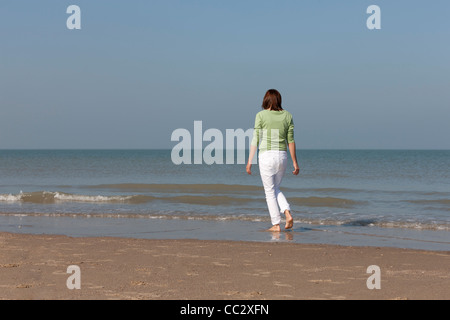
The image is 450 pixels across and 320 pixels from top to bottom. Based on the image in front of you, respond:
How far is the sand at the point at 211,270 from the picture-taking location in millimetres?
4711

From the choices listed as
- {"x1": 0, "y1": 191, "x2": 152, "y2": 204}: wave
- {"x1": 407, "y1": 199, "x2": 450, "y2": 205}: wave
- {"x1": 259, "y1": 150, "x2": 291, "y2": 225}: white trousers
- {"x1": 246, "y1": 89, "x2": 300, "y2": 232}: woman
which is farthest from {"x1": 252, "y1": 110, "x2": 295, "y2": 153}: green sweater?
{"x1": 407, "y1": 199, "x2": 450, "y2": 205}: wave

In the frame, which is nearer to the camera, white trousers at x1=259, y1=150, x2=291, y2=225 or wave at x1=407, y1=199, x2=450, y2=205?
white trousers at x1=259, y1=150, x2=291, y2=225

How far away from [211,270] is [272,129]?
2912mm

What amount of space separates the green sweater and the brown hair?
0.07 m

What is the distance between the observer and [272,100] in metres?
8.11

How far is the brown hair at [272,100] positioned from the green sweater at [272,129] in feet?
0.24

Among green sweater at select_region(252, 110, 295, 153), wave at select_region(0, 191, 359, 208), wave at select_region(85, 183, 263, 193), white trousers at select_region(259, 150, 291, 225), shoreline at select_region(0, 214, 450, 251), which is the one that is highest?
green sweater at select_region(252, 110, 295, 153)

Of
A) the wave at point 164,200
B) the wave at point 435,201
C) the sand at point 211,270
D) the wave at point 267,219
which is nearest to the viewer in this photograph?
the sand at point 211,270

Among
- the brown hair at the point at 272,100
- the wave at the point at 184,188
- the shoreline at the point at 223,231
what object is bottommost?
the shoreline at the point at 223,231

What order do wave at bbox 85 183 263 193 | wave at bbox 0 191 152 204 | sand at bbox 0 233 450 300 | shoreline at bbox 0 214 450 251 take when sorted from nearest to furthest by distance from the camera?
sand at bbox 0 233 450 300 → shoreline at bbox 0 214 450 251 → wave at bbox 0 191 152 204 → wave at bbox 85 183 263 193

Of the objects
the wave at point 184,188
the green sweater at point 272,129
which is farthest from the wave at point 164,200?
the green sweater at point 272,129

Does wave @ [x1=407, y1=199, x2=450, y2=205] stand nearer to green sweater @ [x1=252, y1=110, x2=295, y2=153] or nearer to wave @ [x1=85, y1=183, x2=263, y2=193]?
Result: wave @ [x1=85, y1=183, x2=263, y2=193]

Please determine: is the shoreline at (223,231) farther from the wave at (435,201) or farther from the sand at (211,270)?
the wave at (435,201)

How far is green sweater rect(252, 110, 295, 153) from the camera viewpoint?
26.5ft
